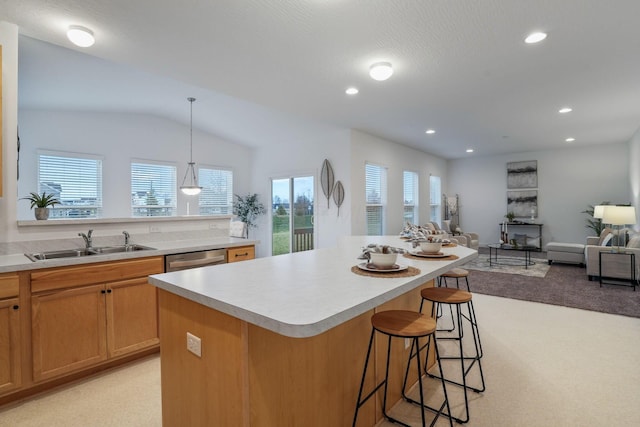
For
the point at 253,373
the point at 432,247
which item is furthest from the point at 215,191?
the point at 253,373

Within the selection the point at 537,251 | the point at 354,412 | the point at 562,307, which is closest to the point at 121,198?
the point at 354,412

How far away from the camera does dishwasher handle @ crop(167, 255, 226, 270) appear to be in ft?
9.23

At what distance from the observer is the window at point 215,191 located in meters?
7.13

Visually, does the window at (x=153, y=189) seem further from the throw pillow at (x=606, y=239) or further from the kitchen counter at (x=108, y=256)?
the throw pillow at (x=606, y=239)

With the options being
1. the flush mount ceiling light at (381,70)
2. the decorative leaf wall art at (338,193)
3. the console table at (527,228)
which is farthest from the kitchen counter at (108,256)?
the console table at (527,228)

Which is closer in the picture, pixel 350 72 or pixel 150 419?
pixel 150 419

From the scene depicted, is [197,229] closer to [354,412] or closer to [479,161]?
[354,412]

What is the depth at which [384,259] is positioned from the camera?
5.49ft

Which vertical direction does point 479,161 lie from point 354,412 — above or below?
above

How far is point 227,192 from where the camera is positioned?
7.54 meters

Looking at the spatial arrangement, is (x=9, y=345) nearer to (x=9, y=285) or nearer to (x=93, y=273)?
(x=9, y=285)

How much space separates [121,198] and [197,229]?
11.0 feet

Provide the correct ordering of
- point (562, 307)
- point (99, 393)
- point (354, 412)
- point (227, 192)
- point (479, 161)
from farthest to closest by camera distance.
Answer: point (479, 161) → point (227, 192) → point (562, 307) → point (99, 393) → point (354, 412)

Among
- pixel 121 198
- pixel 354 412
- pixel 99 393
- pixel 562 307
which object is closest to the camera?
pixel 354 412
